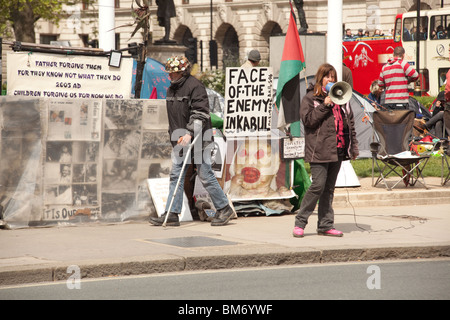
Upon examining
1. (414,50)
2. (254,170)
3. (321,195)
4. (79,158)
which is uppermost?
(414,50)

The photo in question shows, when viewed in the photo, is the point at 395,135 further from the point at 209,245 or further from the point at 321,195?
the point at 209,245

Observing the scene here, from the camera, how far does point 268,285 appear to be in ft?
23.7

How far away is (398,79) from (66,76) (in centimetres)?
670

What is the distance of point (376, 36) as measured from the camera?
39406 mm

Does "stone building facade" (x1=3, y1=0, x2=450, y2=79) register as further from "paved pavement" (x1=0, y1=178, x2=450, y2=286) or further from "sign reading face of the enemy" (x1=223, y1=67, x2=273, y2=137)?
"paved pavement" (x1=0, y1=178, x2=450, y2=286)

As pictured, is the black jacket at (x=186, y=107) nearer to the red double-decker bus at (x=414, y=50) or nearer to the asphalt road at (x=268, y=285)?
the asphalt road at (x=268, y=285)

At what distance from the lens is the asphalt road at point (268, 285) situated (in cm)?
674

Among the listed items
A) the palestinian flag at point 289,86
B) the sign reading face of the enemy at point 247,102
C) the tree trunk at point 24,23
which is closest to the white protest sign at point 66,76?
the sign reading face of the enemy at point 247,102

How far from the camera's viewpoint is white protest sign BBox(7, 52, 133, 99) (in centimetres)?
1029

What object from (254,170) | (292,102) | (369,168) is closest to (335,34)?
(292,102)

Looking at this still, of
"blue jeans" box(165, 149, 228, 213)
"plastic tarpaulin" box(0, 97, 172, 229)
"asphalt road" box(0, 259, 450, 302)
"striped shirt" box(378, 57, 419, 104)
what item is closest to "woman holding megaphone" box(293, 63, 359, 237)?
"blue jeans" box(165, 149, 228, 213)

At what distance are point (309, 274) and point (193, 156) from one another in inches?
119
